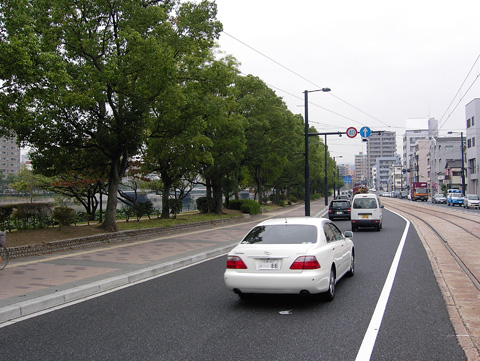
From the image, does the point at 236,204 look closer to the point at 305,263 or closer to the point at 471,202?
the point at 471,202

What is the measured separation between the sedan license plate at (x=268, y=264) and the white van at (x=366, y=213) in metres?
15.6

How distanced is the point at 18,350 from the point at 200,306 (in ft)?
9.35

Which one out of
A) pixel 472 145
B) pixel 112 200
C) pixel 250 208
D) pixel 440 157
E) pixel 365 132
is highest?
pixel 472 145

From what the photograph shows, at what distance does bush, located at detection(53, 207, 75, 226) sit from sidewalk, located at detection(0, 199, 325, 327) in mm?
2354

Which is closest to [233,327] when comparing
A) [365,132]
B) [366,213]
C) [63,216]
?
[63,216]

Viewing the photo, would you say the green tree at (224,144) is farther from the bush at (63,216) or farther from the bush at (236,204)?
the bush at (63,216)

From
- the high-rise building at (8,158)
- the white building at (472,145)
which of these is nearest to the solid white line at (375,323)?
Result: the white building at (472,145)

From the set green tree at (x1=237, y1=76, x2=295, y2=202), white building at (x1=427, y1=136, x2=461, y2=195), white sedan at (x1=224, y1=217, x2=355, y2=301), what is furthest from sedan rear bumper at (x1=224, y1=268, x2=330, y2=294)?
white building at (x1=427, y1=136, x2=461, y2=195)

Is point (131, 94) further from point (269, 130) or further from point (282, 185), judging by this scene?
point (282, 185)

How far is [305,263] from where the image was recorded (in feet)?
22.5

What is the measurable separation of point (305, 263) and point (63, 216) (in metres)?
12.7

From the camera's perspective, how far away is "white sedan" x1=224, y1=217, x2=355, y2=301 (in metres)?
6.82

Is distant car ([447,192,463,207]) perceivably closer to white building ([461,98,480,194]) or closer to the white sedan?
white building ([461,98,480,194])

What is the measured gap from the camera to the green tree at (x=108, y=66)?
1473 centimetres
